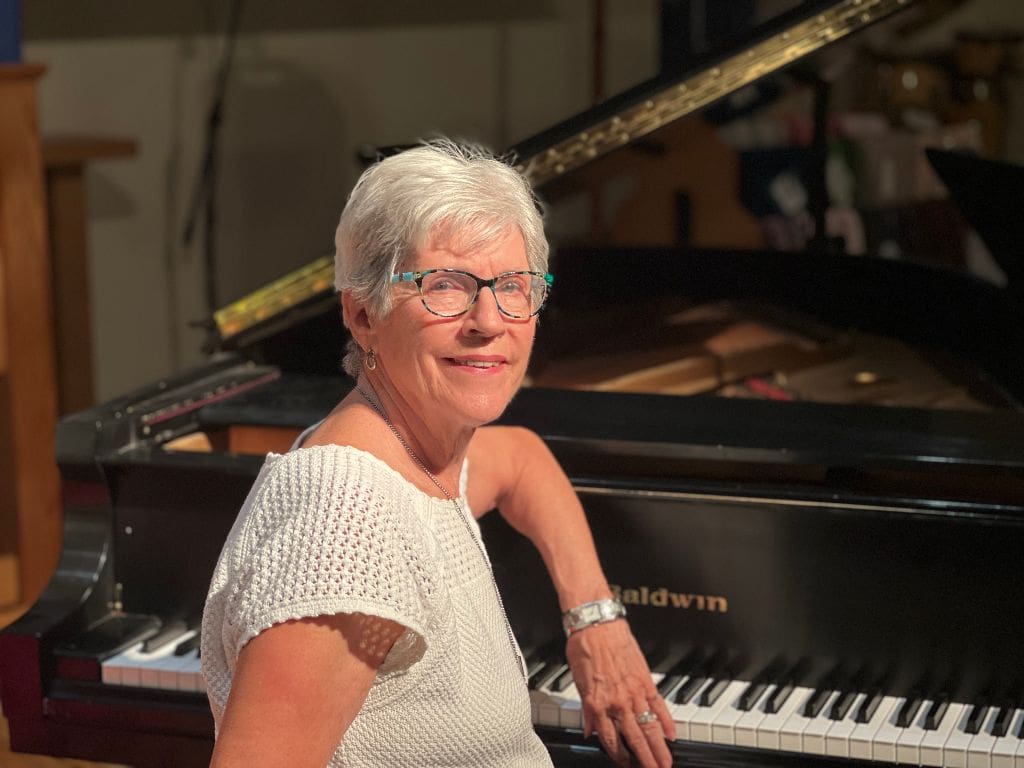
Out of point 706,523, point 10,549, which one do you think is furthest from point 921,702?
point 10,549

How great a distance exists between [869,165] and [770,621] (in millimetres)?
4249

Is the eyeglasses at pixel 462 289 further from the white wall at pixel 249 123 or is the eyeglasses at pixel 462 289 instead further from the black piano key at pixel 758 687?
the white wall at pixel 249 123

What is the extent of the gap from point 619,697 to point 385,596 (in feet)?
1.90

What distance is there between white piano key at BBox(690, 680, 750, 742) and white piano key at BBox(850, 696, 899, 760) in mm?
175

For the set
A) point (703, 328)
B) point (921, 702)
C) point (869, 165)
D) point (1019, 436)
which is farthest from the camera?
point (869, 165)

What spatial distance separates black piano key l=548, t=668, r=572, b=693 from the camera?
2.06 metres

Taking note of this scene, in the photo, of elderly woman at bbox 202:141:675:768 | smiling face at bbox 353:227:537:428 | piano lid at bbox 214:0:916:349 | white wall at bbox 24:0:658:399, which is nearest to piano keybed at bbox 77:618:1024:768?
elderly woman at bbox 202:141:675:768

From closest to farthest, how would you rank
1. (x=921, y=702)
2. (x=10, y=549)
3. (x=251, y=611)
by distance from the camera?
1. (x=251, y=611)
2. (x=921, y=702)
3. (x=10, y=549)

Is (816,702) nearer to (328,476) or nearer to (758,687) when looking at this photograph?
(758,687)

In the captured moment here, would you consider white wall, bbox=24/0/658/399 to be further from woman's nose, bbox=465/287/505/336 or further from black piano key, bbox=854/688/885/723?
woman's nose, bbox=465/287/505/336

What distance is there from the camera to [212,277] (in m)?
5.25

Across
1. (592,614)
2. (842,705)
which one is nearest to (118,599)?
(592,614)

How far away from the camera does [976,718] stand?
194 centimetres

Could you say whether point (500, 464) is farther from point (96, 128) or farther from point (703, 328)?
point (96, 128)
